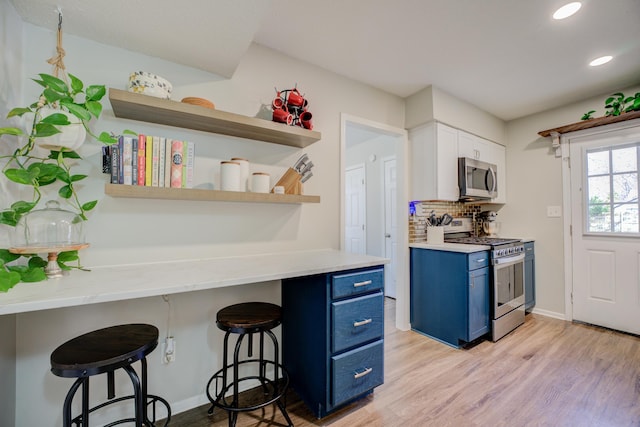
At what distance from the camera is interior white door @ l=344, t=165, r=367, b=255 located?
174 inches

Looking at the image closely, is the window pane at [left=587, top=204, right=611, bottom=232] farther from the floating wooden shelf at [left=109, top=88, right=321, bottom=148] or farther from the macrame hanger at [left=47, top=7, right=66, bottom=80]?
the macrame hanger at [left=47, top=7, right=66, bottom=80]

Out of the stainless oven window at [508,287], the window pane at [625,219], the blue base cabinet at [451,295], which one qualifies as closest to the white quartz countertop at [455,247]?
the blue base cabinet at [451,295]

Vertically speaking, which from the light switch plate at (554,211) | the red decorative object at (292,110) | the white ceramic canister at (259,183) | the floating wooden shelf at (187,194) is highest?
the red decorative object at (292,110)

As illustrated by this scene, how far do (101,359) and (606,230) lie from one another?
14.1 ft

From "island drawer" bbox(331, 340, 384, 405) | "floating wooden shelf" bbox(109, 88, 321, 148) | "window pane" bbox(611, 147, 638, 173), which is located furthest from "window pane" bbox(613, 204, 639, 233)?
"floating wooden shelf" bbox(109, 88, 321, 148)

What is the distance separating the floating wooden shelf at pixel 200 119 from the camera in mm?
1351

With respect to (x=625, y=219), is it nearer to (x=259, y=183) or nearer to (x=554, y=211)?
(x=554, y=211)

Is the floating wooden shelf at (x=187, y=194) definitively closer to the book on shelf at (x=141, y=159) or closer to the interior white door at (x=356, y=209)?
the book on shelf at (x=141, y=159)

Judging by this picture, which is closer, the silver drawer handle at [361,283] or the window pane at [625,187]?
the silver drawer handle at [361,283]

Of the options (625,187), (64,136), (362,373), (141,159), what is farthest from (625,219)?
(64,136)

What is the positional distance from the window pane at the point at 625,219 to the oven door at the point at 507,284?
2.98 ft

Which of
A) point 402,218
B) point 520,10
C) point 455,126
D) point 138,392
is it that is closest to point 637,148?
point 455,126

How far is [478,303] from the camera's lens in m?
2.42

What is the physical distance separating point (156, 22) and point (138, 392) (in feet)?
5.66
